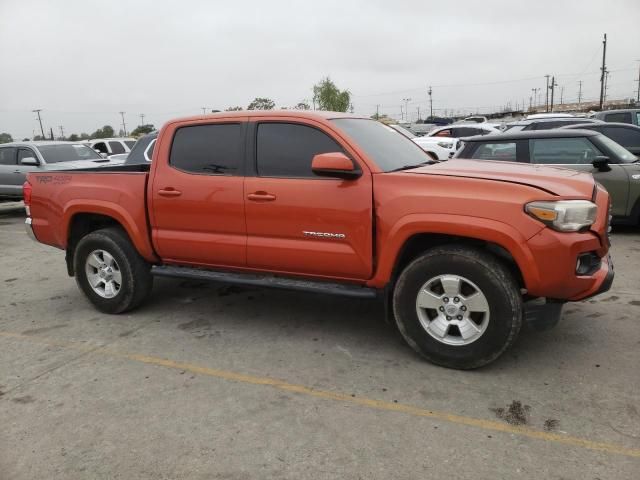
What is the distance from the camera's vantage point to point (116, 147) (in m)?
19.8

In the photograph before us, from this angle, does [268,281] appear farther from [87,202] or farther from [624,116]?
[624,116]

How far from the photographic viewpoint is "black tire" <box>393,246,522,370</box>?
352 centimetres

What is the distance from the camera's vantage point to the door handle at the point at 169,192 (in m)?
4.61

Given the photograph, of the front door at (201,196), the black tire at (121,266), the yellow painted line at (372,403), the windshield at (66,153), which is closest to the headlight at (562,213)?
the yellow painted line at (372,403)

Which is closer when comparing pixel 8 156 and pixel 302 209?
pixel 302 209

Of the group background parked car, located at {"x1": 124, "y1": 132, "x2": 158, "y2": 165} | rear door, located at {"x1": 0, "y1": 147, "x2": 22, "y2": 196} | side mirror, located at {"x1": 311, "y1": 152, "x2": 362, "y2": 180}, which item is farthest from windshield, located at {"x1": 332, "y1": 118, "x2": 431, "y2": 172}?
rear door, located at {"x1": 0, "y1": 147, "x2": 22, "y2": 196}

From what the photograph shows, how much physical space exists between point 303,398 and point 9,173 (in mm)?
12470

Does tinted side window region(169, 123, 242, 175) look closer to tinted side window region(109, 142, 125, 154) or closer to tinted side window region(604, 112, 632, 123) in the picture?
tinted side window region(604, 112, 632, 123)

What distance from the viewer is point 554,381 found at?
354 centimetres

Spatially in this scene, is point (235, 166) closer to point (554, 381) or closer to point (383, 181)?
point (383, 181)

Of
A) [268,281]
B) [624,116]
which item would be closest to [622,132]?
[624,116]

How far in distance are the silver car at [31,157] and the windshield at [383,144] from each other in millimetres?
9792

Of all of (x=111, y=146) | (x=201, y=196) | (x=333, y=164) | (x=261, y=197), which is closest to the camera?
(x=333, y=164)

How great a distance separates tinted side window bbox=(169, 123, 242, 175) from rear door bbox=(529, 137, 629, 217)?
4.89m
